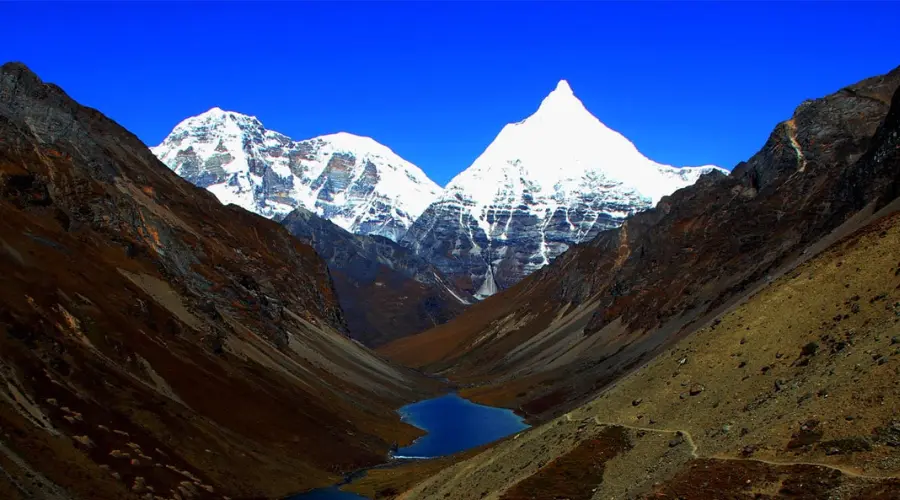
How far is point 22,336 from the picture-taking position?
252 feet

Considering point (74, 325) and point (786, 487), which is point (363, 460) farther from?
point (786, 487)

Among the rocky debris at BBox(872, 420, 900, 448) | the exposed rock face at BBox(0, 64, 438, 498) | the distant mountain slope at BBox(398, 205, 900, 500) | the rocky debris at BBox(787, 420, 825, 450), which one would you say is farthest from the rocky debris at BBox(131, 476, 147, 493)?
the rocky debris at BBox(872, 420, 900, 448)

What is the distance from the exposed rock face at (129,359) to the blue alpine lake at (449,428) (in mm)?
3679

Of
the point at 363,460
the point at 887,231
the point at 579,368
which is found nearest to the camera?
the point at 887,231

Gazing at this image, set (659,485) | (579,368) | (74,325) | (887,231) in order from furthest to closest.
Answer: (579,368), (74,325), (887,231), (659,485)

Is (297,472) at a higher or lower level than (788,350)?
lower

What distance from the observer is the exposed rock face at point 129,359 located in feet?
228

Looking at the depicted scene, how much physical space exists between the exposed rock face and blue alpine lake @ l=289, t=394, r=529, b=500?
12.1 ft

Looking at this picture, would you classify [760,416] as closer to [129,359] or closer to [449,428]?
[129,359]

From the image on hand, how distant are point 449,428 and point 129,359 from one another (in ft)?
249

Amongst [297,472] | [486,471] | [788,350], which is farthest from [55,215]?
[788,350]

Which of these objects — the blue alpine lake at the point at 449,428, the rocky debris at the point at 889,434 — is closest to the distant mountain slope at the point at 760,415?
the rocky debris at the point at 889,434

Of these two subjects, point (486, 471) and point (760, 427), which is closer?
point (760, 427)

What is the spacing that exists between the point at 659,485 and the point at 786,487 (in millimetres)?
6573
